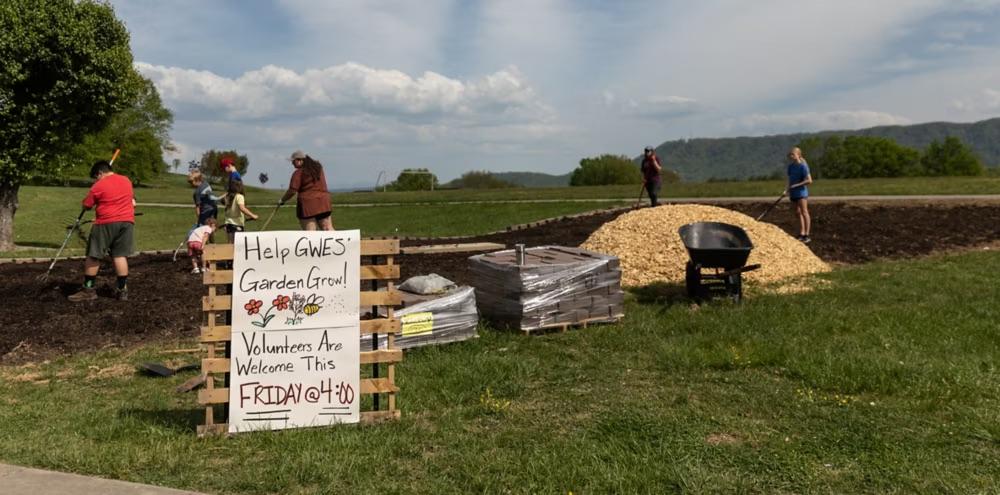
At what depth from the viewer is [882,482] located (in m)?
3.62

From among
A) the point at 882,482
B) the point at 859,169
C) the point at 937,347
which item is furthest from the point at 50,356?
the point at 859,169

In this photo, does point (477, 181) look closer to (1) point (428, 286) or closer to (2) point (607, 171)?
(2) point (607, 171)

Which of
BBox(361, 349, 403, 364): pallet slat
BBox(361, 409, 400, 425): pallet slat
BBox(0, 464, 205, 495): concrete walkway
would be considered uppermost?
BBox(361, 349, 403, 364): pallet slat

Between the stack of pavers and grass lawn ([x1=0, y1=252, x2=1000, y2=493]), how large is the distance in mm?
248

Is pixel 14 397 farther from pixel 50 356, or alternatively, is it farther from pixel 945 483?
pixel 945 483

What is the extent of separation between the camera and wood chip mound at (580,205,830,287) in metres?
10.1

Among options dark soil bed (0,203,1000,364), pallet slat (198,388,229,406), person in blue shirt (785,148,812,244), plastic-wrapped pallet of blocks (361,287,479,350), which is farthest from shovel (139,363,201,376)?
person in blue shirt (785,148,812,244)

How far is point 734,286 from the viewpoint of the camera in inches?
330

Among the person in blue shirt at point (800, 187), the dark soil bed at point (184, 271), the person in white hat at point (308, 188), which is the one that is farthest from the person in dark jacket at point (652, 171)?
the person in white hat at point (308, 188)

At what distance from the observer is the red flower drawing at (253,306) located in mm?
4531

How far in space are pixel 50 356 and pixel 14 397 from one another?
145cm

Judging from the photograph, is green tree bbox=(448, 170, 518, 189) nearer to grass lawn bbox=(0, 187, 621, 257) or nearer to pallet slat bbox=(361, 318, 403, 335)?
grass lawn bbox=(0, 187, 621, 257)

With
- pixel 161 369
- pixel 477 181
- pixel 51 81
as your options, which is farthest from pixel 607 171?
pixel 161 369

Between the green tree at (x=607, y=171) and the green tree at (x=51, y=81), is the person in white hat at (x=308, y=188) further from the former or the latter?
the green tree at (x=607, y=171)
